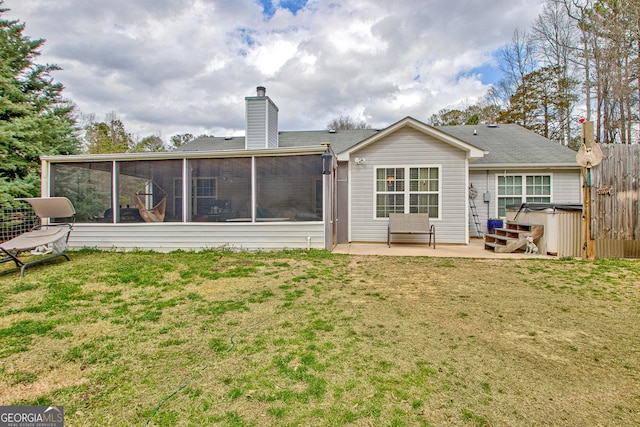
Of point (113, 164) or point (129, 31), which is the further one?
point (129, 31)

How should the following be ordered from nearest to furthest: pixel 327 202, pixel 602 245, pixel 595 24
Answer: pixel 602 245 < pixel 327 202 < pixel 595 24

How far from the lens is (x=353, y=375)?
2.09 meters

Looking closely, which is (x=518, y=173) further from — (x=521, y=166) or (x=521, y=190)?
(x=521, y=190)

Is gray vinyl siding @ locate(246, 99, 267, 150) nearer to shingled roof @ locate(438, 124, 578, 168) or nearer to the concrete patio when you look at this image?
the concrete patio

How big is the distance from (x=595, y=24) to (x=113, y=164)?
67.4ft

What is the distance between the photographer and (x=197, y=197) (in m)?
7.20

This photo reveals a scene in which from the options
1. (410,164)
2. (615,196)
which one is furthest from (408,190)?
(615,196)

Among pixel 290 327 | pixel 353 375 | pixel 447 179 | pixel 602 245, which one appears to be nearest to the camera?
pixel 353 375

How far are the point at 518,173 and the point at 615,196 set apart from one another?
3408 mm

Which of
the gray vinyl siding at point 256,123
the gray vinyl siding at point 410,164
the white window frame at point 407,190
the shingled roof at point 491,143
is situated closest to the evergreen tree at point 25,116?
the shingled roof at point 491,143

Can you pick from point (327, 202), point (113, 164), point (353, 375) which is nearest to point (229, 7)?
point (113, 164)

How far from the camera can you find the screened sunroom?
6.98m

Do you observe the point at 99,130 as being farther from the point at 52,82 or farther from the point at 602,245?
the point at 602,245

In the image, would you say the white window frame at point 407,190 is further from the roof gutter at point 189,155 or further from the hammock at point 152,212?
the hammock at point 152,212
